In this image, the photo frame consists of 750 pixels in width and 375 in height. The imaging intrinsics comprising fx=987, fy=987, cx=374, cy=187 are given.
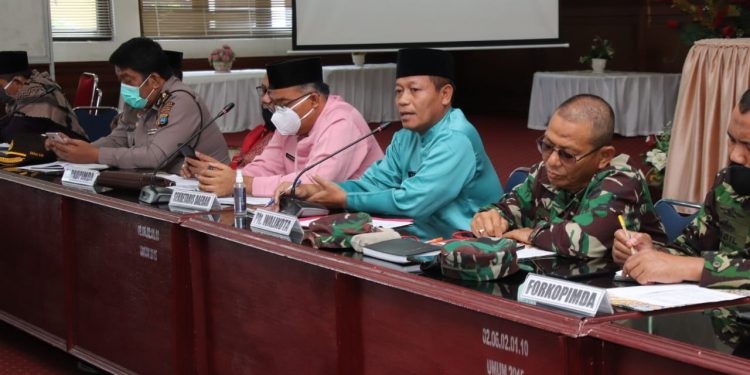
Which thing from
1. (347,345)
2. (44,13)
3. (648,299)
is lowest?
(347,345)

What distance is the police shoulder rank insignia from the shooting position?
3.60 meters

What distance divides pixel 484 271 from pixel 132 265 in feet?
4.53

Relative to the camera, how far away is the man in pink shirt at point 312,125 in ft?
10.3

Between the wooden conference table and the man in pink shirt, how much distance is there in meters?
0.43

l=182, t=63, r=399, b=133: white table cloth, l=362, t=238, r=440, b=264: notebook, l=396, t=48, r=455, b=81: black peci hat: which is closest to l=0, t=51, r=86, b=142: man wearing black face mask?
l=396, t=48, r=455, b=81: black peci hat

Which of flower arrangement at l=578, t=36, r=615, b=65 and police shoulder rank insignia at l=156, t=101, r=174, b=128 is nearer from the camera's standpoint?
police shoulder rank insignia at l=156, t=101, r=174, b=128

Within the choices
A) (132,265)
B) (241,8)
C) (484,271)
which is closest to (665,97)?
(241,8)

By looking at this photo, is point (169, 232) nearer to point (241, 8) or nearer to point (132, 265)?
point (132, 265)

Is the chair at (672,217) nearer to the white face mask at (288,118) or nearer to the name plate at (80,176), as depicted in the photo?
the white face mask at (288,118)

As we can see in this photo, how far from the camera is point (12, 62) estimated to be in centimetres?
444

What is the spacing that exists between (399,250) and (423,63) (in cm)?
86

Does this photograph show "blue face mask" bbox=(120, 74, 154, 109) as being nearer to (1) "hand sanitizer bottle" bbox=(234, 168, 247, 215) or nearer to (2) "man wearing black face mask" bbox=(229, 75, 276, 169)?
(2) "man wearing black face mask" bbox=(229, 75, 276, 169)

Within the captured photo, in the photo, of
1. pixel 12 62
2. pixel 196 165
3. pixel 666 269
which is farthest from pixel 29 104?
pixel 666 269

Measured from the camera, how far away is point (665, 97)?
8.30m
